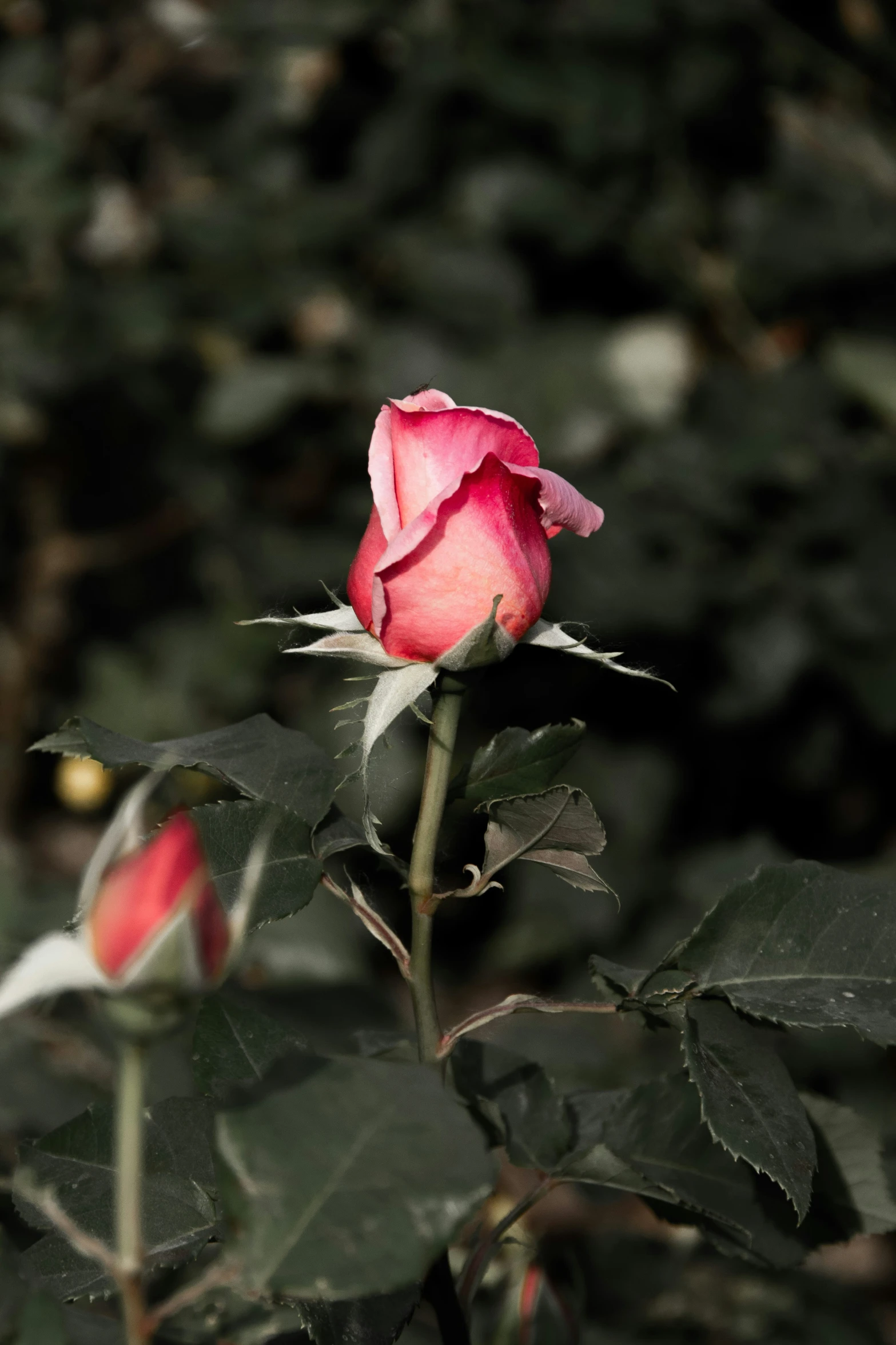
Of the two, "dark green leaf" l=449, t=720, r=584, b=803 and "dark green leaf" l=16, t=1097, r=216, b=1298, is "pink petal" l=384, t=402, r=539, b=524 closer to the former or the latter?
"dark green leaf" l=449, t=720, r=584, b=803

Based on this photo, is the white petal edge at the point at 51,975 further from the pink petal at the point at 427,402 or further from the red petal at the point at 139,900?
the pink petal at the point at 427,402

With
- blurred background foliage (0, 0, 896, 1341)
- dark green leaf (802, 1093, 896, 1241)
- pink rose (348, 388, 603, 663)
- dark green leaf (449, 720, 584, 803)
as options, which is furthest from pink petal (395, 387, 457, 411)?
blurred background foliage (0, 0, 896, 1341)

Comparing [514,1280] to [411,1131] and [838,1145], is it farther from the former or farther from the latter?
[411,1131]

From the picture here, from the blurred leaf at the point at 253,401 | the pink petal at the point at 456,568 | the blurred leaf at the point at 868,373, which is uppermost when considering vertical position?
the pink petal at the point at 456,568

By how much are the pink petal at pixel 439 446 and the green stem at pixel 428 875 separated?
2.8 inches

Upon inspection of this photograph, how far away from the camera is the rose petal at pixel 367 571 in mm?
487

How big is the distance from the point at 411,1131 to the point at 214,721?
171 cm

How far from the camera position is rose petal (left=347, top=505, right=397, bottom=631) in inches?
19.2

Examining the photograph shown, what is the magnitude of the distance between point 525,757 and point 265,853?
0.36 feet

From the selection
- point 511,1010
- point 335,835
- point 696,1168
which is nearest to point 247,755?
point 335,835

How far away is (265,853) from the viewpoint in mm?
516

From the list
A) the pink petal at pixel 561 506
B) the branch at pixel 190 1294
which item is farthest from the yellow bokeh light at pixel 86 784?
the branch at pixel 190 1294

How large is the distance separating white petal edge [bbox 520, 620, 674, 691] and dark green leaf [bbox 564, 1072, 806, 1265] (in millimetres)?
199

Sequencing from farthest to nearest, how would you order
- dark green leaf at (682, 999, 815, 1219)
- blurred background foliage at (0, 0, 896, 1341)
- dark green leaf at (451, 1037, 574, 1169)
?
1. blurred background foliage at (0, 0, 896, 1341)
2. dark green leaf at (451, 1037, 574, 1169)
3. dark green leaf at (682, 999, 815, 1219)
